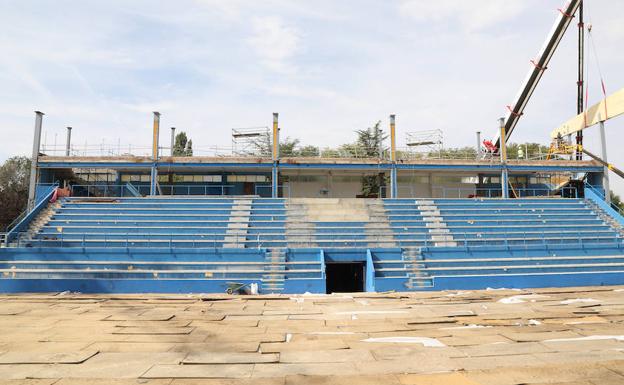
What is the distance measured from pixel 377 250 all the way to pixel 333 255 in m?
1.79

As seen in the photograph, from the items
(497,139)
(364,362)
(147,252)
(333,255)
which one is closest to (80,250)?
(147,252)

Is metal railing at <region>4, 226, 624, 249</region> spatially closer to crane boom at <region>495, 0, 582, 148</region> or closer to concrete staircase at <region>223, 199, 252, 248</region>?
concrete staircase at <region>223, 199, 252, 248</region>

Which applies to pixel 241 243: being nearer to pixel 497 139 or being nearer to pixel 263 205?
pixel 263 205

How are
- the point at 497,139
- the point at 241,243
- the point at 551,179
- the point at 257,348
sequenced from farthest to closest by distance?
the point at 497,139
the point at 551,179
the point at 241,243
the point at 257,348

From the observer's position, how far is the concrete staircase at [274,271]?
13984 millimetres

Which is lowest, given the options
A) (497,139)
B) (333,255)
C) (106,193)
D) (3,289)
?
(3,289)

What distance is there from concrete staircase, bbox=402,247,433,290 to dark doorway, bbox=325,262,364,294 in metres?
2.26

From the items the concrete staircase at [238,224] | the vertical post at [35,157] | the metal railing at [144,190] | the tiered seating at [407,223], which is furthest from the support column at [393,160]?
the vertical post at [35,157]

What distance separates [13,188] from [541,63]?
4726cm

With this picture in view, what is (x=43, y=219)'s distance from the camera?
18.8m

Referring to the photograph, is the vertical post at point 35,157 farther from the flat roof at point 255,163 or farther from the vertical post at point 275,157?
the vertical post at point 275,157

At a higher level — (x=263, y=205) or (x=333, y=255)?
(x=263, y=205)

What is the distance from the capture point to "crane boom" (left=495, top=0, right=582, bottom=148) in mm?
26141

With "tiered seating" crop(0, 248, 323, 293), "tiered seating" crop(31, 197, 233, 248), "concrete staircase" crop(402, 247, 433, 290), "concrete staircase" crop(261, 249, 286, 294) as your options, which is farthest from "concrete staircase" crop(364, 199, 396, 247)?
"tiered seating" crop(31, 197, 233, 248)
